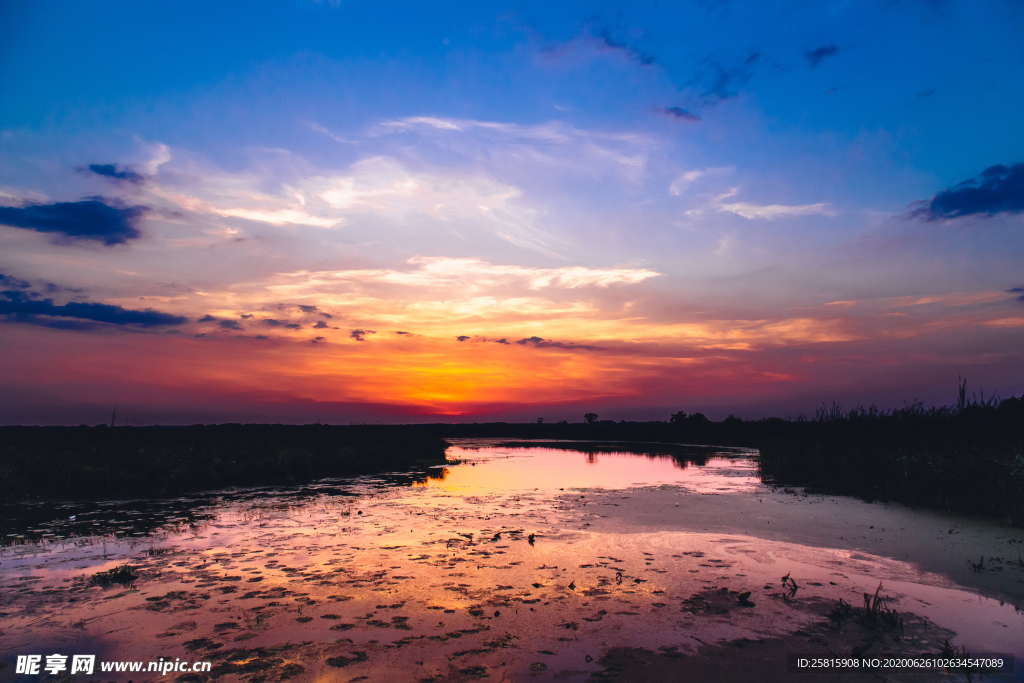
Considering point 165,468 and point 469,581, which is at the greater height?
point 469,581

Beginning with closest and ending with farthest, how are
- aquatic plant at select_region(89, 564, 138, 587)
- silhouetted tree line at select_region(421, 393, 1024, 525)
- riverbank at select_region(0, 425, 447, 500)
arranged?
aquatic plant at select_region(89, 564, 138, 587) → silhouetted tree line at select_region(421, 393, 1024, 525) → riverbank at select_region(0, 425, 447, 500)

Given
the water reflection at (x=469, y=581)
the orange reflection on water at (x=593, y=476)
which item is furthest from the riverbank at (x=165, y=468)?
the orange reflection on water at (x=593, y=476)

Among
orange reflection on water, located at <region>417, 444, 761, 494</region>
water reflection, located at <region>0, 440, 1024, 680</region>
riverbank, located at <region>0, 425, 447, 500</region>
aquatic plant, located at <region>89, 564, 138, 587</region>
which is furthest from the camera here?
orange reflection on water, located at <region>417, 444, 761, 494</region>

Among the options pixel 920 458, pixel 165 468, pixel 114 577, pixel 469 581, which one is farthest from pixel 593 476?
Result: pixel 114 577

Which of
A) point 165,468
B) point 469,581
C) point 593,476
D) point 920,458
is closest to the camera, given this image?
point 469,581

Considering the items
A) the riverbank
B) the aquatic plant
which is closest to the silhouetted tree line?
the aquatic plant

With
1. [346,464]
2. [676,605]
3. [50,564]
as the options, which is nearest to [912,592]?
[676,605]

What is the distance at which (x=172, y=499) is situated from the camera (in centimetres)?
2178

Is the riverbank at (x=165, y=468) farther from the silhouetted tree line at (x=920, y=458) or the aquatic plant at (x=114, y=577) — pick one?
the silhouetted tree line at (x=920, y=458)

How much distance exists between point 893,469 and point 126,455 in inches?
1614

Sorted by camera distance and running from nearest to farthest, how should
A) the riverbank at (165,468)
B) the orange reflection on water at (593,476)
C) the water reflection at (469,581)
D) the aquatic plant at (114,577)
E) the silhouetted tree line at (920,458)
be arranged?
1. the water reflection at (469,581)
2. the aquatic plant at (114,577)
3. the silhouetted tree line at (920,458)
4. the riverbank at (165,468)
5. the orange reflection on water at (593,476)

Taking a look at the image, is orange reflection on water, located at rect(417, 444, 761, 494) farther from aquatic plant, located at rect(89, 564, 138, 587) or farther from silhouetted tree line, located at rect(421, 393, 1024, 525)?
aquatic plant, located at rect(89, 564, 138, 587)

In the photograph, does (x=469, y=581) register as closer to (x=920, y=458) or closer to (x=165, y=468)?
(x=920, y=458)

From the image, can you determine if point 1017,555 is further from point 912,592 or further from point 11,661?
point 11,661
